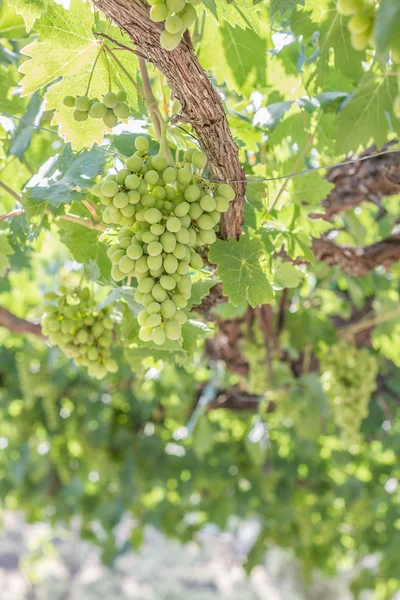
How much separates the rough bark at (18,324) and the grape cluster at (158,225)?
5.48 feet

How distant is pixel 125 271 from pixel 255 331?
6.83 feet

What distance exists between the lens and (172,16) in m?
0.87

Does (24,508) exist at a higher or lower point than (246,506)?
lower

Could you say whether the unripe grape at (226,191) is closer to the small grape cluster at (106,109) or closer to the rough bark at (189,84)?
the rough bark at (189,84)

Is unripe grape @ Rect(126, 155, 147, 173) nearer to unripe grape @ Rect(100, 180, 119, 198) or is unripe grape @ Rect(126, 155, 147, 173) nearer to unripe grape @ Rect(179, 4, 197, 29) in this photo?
unripe grape @ Rect(100, 180, 119, 198)

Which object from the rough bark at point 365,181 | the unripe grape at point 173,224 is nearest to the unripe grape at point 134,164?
the unripe grape at point 173,224

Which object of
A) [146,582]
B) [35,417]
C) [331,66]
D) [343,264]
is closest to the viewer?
[331,66]

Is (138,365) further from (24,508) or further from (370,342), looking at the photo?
(24,508)

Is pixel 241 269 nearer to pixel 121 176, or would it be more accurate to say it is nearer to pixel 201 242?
pixel 201 242

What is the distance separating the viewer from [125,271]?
1028 mm

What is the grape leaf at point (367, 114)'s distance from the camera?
1377 mm

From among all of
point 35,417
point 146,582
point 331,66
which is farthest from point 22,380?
point 146,582

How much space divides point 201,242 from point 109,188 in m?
0.19

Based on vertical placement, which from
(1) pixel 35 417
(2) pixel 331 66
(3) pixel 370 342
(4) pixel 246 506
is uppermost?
(2) pixel 331 66
